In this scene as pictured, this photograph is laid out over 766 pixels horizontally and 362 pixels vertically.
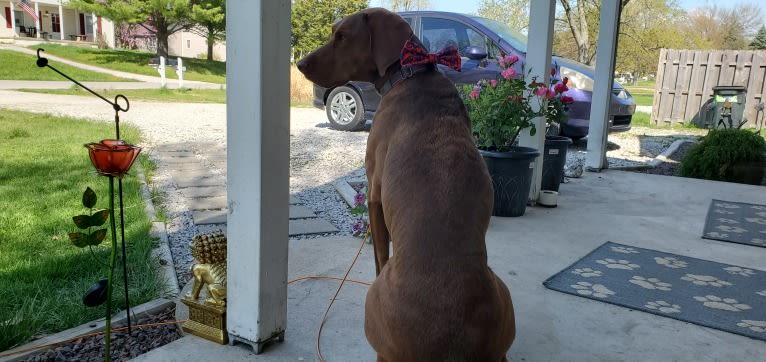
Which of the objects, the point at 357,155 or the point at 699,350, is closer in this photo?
the point at 699,350

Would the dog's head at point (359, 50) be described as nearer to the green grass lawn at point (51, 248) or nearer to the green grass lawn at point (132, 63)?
the green grass lawn at point (51, 248)

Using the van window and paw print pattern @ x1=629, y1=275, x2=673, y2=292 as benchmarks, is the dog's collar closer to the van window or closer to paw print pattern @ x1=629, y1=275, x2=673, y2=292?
paw print pattern @ x1=629, y1=275, x2=673, y2=292

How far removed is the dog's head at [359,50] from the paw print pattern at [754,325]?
2.26 meters

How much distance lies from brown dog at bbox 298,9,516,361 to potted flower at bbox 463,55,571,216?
101 inches

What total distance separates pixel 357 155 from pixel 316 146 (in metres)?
0.96

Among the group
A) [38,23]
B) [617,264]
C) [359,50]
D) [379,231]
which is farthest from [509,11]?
[38,23]

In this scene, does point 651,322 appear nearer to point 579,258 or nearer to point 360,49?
point 579,258

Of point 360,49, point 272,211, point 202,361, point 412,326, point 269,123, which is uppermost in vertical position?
point 360,49

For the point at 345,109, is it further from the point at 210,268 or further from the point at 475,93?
the point at 210,268

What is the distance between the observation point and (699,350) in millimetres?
2525

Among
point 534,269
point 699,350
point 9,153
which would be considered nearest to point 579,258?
point 534,269

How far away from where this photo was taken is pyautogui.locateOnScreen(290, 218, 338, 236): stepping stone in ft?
13.7

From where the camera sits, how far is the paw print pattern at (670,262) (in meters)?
3.70

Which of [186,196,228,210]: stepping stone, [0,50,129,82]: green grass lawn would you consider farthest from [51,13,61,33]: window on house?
[186,196,228,210]: stepping stone
